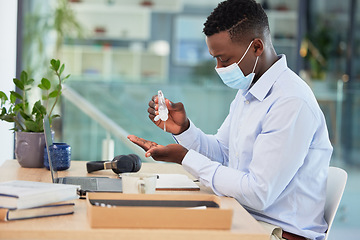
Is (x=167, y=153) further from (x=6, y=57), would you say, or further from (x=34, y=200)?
(x=6, y=57)

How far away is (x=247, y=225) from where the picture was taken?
141 cm

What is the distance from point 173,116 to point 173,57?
4153 millimetres

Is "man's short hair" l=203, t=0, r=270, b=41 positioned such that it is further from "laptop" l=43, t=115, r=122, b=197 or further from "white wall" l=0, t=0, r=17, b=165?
"white wall" l=0, t=0, r=17, b=165

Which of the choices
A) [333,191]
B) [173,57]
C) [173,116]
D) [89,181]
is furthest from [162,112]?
[173,57]

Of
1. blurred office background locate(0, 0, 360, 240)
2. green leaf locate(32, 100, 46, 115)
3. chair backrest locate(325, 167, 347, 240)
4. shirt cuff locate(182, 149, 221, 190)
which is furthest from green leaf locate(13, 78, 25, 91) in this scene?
blurred office background locate(0, 0, 360, 240)

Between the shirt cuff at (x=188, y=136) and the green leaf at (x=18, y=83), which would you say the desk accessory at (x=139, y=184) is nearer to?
the shirt cuff at (x=188, y=136)

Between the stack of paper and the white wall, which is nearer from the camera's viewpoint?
the stack of paper

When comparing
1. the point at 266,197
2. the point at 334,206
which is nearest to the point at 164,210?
the point at 266,197

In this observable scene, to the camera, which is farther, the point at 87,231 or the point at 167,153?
the point at 167,153

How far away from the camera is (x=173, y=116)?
2.15 metres

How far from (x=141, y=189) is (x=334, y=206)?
73cm

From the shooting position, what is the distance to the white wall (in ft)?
10.4

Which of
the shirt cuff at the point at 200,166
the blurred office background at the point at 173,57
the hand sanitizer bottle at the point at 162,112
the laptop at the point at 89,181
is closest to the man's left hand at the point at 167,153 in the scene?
the shirt cuff at the point at 200,166

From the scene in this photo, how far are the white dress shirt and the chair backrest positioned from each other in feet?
0.12
